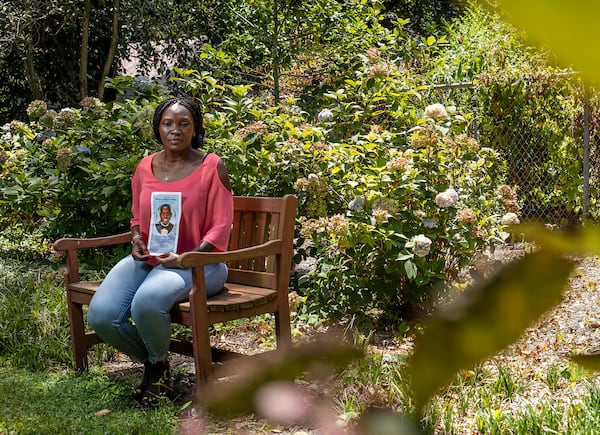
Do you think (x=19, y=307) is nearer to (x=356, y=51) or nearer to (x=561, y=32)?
(x=356, y=51)

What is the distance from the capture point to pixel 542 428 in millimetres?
2531

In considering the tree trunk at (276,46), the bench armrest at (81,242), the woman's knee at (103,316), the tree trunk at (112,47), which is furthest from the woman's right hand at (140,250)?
the tree trunk at (112,47)

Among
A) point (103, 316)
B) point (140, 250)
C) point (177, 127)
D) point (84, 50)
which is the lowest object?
point (103, 316)

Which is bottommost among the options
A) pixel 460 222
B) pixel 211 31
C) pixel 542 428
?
pixel 542 428

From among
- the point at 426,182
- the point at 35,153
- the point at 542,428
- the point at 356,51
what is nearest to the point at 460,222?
the point at 426,182

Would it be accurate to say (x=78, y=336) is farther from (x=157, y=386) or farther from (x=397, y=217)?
(x=397, y=217)

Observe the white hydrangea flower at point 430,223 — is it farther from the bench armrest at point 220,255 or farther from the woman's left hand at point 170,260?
the woman's left hand at point 170,260

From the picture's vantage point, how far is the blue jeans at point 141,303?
316 centimetres

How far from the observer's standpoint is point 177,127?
3490mm

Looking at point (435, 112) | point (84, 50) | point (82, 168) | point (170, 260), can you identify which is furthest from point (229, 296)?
point (84, 50)

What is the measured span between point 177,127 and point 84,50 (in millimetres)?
5695

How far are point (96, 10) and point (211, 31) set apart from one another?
123 cm

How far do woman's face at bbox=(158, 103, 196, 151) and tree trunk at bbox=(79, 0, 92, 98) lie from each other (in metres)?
5.41

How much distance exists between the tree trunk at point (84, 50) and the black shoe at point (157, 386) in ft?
19.6
